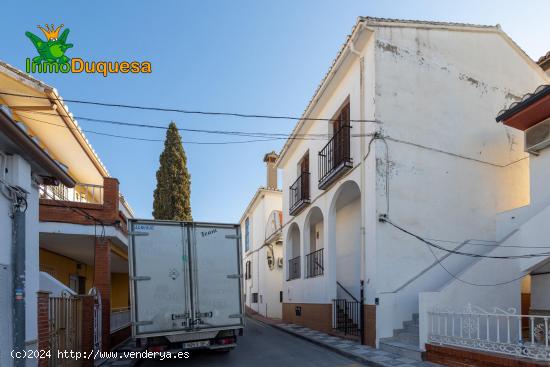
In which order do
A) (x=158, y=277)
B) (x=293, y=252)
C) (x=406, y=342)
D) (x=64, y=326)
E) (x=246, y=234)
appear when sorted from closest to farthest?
(x=64, y=326) < (x=158, y=277) < (x=406, y=342) < (x=293, y=252) < (x=246, y=234)

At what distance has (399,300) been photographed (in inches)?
384

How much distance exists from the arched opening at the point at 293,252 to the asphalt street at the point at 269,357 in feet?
18.9

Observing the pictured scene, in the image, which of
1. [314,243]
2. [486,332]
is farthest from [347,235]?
[486,332]

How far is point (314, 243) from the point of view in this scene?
60.0 ft

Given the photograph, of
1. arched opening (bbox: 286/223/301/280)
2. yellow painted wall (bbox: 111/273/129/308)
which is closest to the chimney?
arched opening (bbox: 286/223/301/280)

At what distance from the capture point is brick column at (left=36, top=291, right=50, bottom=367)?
5.80 m

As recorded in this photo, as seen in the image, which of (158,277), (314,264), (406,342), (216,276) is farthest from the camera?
(314,264)

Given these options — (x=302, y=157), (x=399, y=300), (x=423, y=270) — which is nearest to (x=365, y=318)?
(x=399, y=300)

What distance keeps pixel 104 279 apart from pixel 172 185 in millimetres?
11260

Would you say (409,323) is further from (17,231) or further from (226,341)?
(17,231)

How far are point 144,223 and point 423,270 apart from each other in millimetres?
6414

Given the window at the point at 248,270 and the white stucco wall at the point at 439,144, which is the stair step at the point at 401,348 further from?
the window at the point at 248,270

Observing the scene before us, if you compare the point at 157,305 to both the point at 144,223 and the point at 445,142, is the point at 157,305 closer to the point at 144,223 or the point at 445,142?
the point at 144,223

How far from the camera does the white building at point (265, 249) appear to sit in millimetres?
22750
